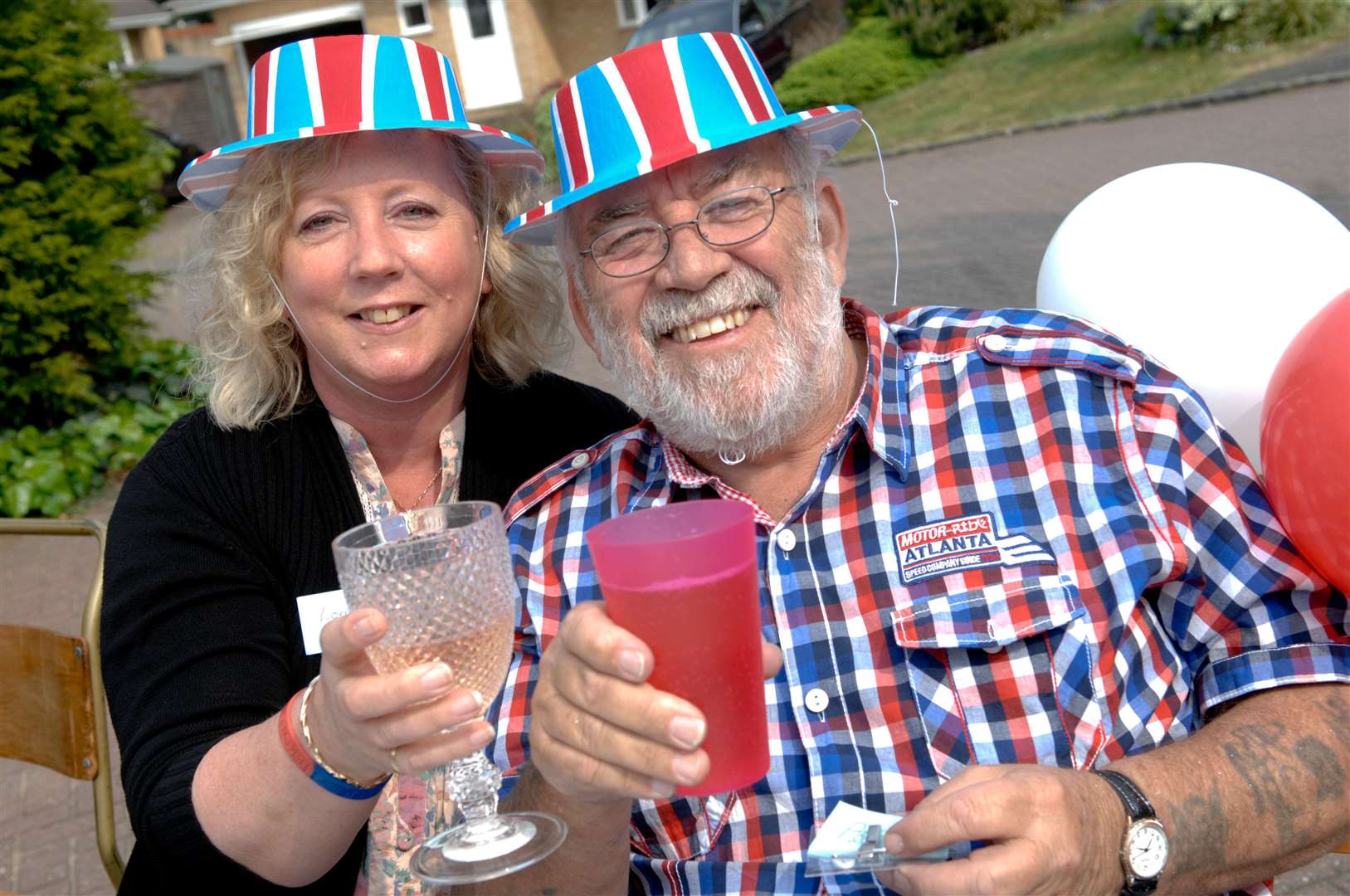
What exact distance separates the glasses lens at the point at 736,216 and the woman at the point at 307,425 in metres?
0.71

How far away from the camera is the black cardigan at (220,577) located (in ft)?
7.60

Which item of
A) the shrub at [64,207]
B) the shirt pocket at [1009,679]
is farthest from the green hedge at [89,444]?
the shirt pocket at [1009,679]

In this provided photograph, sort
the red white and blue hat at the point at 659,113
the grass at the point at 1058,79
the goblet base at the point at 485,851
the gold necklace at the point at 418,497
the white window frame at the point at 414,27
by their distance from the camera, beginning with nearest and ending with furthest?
the goblet base at the point at 485,851 → the red white and blue hat at the point at 659,113 → the gold necklace at the point at 418,497 → the grass at the point at 1058,79 → the white window frame at the point at 414,27

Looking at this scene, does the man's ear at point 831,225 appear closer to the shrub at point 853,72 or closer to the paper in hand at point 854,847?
the paper in hand at point 854,847

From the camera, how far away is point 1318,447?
2.00 m

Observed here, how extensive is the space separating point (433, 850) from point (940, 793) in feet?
2.37

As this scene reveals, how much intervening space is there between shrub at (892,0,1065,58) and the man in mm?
21594

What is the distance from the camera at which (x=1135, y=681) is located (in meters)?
2.20

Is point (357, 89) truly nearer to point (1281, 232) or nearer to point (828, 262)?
point (828, 262)

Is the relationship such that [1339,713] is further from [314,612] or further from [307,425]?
[307,425]

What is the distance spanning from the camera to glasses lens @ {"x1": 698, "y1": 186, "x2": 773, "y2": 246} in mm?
2424

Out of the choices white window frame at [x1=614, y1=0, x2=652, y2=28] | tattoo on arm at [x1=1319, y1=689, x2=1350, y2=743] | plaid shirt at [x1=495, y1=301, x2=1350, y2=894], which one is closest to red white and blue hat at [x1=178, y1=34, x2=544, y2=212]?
plaid shirt at [x1=495, y1=301, x2=1350, y2=894]

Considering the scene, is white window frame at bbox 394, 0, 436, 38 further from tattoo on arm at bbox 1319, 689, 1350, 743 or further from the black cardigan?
tattoo on arm at bbox 1319, 689, 1350, 743

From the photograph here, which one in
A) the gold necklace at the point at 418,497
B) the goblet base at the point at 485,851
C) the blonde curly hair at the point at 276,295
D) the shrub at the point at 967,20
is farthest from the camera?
the shrub at the point at 967,20
